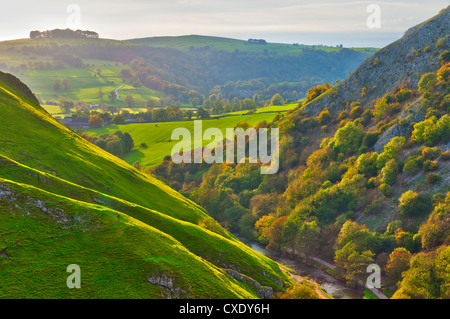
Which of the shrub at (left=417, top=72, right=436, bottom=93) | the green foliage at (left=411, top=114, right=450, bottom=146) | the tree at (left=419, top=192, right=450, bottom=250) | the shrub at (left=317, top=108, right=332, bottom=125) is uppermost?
the shrub at (left=417, top=72, right=436, bottom=93)

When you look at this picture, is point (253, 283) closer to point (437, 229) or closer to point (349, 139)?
point (437, 229)

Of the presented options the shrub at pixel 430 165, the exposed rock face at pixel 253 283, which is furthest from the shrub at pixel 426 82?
the exposed rock face at pixel 253 283

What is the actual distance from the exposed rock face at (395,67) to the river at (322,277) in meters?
72.4

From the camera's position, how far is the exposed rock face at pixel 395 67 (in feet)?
401

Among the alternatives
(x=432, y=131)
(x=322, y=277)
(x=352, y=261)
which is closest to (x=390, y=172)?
(x=432, y=131)

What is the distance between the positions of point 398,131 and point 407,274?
53.9m

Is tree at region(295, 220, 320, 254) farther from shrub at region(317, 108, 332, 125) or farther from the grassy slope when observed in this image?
shrub at region(317, 108, 332, 125)

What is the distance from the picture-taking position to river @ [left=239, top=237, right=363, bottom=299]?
2790 inches

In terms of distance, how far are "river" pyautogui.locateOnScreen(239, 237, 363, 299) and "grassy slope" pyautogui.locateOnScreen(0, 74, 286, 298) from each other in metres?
20.7

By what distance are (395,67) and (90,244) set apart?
127334mm

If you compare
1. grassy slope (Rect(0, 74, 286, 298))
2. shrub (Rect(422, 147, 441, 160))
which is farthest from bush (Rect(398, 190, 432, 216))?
grassy slope (Rect(0, 74, 286, 298))
